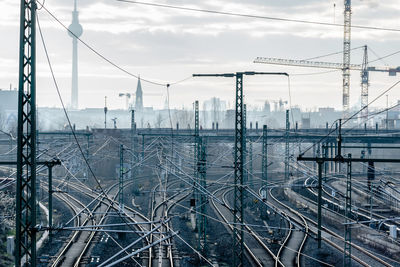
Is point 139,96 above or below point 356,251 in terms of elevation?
above

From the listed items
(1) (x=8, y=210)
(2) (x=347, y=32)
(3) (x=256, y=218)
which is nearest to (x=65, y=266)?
(1) (x=8, y=210)

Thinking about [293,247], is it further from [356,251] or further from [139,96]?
[139,96]

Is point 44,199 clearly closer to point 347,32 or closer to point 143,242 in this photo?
point 143,242

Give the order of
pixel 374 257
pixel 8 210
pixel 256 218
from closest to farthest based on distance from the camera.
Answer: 1. pixel 374 257
2. pixel 8 210
3. pixel 256 218

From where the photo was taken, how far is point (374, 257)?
66.6 ft

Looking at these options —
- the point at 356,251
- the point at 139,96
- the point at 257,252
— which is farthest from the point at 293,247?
the point at 139,96

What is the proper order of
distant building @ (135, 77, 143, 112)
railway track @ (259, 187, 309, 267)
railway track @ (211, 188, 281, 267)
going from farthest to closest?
distant building @ (135, 77, 143, 112), railway track @ (259, 187, 309, 267), railway track @ (211, 188, 281, 267)

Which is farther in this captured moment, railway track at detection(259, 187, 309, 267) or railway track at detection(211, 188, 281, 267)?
railway track at detection(259, 187, 309, 267)

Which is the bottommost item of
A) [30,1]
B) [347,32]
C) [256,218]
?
[256,218]

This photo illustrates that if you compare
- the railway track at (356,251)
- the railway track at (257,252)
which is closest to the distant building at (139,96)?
the railway track at (356,251)

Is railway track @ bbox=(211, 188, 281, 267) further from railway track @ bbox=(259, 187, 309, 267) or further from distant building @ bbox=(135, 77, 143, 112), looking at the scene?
distant building @ bbox=(135, 77, 143, 112)

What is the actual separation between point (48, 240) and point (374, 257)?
14266 mm

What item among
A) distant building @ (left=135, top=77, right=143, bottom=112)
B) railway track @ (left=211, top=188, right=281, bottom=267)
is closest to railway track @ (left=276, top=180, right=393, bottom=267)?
railway track @ (left=211, top=188, right=281, bottom=267)

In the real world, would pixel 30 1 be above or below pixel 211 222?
above
